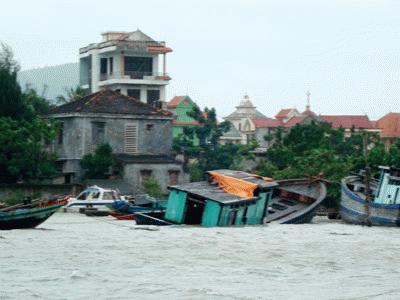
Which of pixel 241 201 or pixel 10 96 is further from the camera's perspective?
pixel 10 96

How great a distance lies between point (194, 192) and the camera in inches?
1796

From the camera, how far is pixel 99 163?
63125 mm

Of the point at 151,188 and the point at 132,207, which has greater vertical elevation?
the point at 151,188

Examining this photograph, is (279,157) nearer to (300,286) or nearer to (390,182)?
(390,182)

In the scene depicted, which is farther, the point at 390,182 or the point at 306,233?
the point at 390,182

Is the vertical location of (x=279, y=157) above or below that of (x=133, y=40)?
below

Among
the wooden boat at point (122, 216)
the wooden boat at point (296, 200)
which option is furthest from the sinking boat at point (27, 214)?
the wooden boat at point (296, 200)

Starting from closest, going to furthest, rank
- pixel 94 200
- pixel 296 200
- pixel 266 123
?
pixel 296 200, pixel 94 200, pixel 266 123

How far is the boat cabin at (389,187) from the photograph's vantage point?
5028cm

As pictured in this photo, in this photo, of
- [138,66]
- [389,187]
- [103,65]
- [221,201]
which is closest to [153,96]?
[138,66]

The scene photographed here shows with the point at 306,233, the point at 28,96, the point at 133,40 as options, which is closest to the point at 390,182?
the point at 306,233

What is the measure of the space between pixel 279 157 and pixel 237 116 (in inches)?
2399

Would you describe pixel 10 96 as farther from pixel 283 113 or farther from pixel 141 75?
pixel 283 113

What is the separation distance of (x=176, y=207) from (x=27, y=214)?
715 cm
